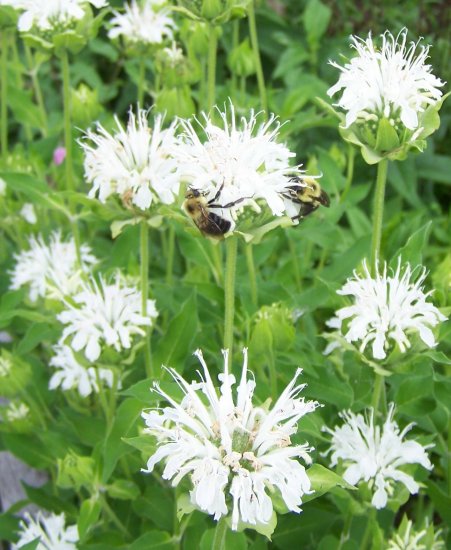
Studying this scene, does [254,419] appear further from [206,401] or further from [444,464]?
[444,464]

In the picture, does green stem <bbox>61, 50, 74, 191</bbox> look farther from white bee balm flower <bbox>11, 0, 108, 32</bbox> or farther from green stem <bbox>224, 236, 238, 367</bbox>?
green stem <bbox>224, 236, 238, 367</bbox>

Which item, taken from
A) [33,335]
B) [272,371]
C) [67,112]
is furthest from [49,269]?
[272,371]

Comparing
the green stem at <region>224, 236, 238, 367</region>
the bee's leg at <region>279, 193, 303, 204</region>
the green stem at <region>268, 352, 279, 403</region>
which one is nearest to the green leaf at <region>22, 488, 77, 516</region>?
the green stem at <region>268, 352, 279, 403</region>

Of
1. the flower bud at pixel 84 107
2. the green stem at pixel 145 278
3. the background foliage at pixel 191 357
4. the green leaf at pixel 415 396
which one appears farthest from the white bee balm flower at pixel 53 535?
the flower bud at pixel 84 107

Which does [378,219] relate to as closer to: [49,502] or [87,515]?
[87,515]

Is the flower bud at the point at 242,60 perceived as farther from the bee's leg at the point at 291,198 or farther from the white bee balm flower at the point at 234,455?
the white bee balm flower at the point at 234,455

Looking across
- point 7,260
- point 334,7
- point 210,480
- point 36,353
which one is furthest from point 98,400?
point 334,7
